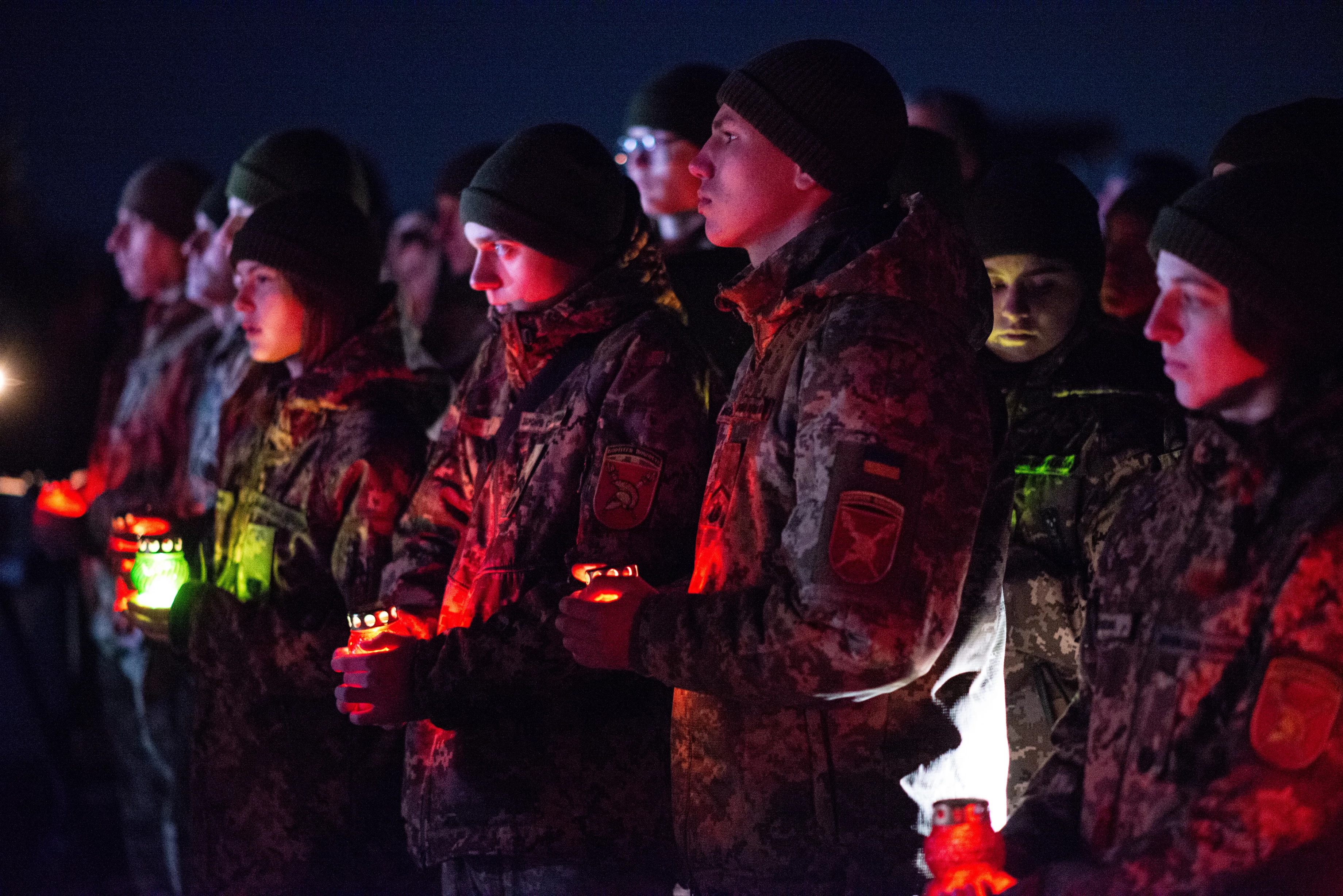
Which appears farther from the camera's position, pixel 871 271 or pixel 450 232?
pixel 450 232

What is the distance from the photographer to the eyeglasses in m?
5.33

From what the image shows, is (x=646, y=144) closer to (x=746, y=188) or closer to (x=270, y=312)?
(x=270, y=312)

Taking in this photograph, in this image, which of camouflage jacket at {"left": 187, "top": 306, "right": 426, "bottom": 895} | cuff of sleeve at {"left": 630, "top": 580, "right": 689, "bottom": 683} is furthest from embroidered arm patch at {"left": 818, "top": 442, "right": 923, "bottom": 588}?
camouflage jacket at {"left": 187, "top": 306, "right": 426, "bottom": 895}

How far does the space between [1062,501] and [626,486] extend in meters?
1.40

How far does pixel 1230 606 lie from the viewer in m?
2.26

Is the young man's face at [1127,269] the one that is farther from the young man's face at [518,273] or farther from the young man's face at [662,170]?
the young man's face at [518,273]

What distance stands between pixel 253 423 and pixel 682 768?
2545 mm

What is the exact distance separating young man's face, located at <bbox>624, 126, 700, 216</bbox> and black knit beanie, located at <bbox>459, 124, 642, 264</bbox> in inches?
55.4

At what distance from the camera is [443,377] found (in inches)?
189

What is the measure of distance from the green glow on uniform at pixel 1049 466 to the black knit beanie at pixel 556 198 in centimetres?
135

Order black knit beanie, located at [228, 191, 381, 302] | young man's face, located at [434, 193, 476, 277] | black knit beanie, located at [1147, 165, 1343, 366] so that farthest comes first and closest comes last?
young man's face, located at [434, 193, 476, 277]
black knit beanie, located at [228, 191, 381, 302]
black knit beanie, located at [1147, 165, 1343, 366]

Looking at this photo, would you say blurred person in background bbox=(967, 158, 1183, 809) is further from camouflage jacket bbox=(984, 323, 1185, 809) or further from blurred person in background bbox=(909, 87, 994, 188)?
blurred person in background bbox=(909, 87, 994, 188)

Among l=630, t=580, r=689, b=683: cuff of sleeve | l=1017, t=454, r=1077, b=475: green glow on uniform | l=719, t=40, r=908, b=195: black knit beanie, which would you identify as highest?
l=719, t=40, r=908, b=195: black knit beanie

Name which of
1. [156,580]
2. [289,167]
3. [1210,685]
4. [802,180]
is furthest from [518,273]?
[289,167]
